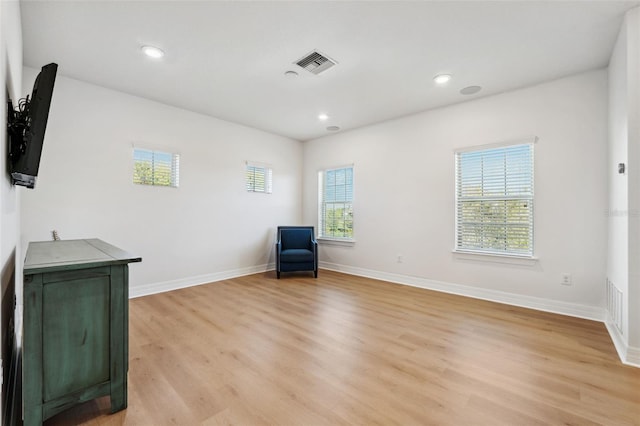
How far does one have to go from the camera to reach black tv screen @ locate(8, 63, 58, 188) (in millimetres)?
1687

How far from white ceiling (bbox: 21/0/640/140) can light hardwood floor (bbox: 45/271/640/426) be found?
9.20 ft

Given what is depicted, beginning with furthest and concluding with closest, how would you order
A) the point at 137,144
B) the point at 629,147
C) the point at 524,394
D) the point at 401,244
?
1. the point at 401,244
2. the point at 137,144
3. the point at 629,147
4. the point at 524,394

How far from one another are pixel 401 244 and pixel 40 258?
4.31m

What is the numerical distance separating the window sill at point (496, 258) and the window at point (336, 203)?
79.5 inches

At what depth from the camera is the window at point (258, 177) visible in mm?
5438

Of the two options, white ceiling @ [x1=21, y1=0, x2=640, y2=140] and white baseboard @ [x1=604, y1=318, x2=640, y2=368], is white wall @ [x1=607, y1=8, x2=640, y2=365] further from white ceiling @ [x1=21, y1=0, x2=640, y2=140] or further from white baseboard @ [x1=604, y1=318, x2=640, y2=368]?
white ceiling @ [x1=21, y1=0, x2=640, y2=140]

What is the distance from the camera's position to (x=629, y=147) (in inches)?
90.0

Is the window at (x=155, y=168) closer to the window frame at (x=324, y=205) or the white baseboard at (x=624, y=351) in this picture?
the window frame at (x=324, y=205)

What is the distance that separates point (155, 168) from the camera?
165 inches

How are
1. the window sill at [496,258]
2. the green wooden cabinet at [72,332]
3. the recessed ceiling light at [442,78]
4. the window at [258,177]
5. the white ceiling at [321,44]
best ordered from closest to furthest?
the green wooden cabinet at [72,332] → the white ceiling at [321,44] → the recessed ceiling light at [442,78] → the window sill at [496,258] → the window at [258,177]

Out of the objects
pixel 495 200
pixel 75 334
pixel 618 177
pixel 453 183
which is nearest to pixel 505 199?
pixel 495 200

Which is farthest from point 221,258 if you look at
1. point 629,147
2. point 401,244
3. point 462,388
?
point 629,147

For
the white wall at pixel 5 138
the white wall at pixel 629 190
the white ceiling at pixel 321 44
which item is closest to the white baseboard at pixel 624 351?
A: the white wall at pixel 629 190

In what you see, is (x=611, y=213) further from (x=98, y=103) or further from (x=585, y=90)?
(x=98, y=103)
